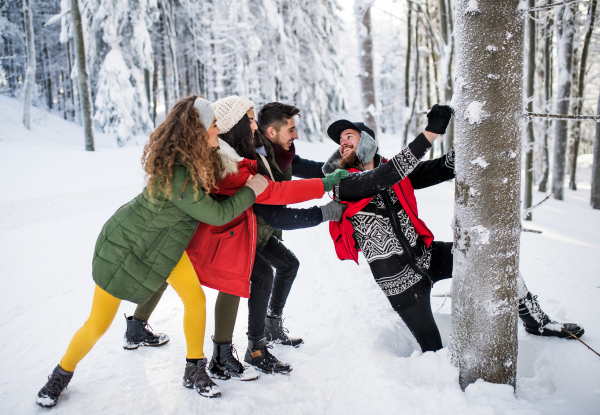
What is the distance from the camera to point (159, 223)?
2.34m

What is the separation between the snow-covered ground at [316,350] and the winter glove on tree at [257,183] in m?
1.34

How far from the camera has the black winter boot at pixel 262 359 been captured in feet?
8.96

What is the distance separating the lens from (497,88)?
77.7 inches

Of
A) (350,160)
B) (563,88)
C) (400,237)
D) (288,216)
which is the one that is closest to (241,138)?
(288,216)

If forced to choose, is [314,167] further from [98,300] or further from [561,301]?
[561,301]

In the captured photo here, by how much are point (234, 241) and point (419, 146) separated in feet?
4.57

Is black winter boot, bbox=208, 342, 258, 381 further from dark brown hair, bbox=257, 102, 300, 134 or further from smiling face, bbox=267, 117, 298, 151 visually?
dark brown hair, bbox=257, 102, 300, 134

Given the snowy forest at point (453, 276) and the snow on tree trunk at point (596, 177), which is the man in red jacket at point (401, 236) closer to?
the snowy forest at point (453, 276)

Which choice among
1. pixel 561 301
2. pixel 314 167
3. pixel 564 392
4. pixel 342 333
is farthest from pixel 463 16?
pixel 561 301

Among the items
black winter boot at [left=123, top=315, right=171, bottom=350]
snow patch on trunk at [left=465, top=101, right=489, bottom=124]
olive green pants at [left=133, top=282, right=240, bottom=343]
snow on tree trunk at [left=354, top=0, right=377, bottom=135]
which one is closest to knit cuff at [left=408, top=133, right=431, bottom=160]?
snow patch on trunk at [left=465, top=101, right=489, bottom=124]

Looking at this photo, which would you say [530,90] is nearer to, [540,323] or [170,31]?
[540,323]

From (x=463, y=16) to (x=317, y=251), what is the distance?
4.24 m

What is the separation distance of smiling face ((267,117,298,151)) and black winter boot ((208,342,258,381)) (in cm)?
167

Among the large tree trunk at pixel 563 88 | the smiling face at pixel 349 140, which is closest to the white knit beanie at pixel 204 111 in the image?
the smiling face at pixel 349 140
